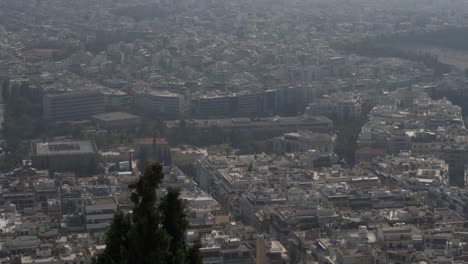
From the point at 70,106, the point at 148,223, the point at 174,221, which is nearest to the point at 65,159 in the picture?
the point at 70,106

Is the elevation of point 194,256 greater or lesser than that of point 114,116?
greater

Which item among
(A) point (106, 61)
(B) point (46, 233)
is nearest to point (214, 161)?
(B) point (46, 233)

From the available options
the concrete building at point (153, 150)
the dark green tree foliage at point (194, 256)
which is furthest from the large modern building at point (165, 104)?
the dark green tree foliage at point (194, 256)

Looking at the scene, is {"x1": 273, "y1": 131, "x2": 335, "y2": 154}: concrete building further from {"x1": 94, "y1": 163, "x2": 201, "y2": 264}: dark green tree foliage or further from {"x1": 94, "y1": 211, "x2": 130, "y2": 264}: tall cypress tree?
{"x1": 94, "y1": 211, "x2": 130, "y2": 264}: tall cypress tree

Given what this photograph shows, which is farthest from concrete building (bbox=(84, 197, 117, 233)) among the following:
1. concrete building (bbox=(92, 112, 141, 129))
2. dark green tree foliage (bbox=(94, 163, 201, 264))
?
concrete building (bbox=(92, 112, 141, 129))

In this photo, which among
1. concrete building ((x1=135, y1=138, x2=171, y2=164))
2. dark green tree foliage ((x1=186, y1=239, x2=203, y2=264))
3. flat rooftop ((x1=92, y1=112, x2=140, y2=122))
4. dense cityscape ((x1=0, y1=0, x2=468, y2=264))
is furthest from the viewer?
flat rooftop ((x1=92, y1=112, x2=140, y2=122))

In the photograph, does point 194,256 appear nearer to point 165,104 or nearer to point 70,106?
point 70,106

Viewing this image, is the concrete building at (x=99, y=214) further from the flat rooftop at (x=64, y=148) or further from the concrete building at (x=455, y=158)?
the concrete building at (x=455, y=158)
